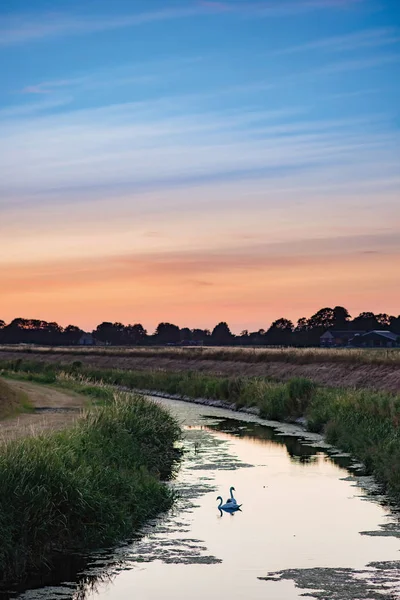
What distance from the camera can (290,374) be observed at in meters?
64.2

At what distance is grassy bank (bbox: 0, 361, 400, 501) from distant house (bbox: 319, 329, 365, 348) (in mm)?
106896

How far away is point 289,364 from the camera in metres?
68.6

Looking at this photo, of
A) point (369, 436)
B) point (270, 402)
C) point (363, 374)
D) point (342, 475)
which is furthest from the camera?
point (363, 374)

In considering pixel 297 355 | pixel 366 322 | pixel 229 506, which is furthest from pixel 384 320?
pixel 229 506

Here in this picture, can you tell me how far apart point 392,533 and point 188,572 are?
513cm

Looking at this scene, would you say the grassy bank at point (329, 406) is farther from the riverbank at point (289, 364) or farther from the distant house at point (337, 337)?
the distant house at point (337, 337)

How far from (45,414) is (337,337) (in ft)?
484

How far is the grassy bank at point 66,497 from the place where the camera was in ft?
51.7

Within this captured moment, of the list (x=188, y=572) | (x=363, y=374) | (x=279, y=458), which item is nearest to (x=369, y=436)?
(x=279, y=458)

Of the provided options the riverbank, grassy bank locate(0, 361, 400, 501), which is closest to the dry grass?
the riverbank

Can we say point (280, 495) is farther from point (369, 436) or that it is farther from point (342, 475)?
point (369, 436)

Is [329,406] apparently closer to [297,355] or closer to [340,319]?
[297,355]

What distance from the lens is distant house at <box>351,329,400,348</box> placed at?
16012cm

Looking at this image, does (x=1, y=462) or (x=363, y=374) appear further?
(x=363, y=374)
